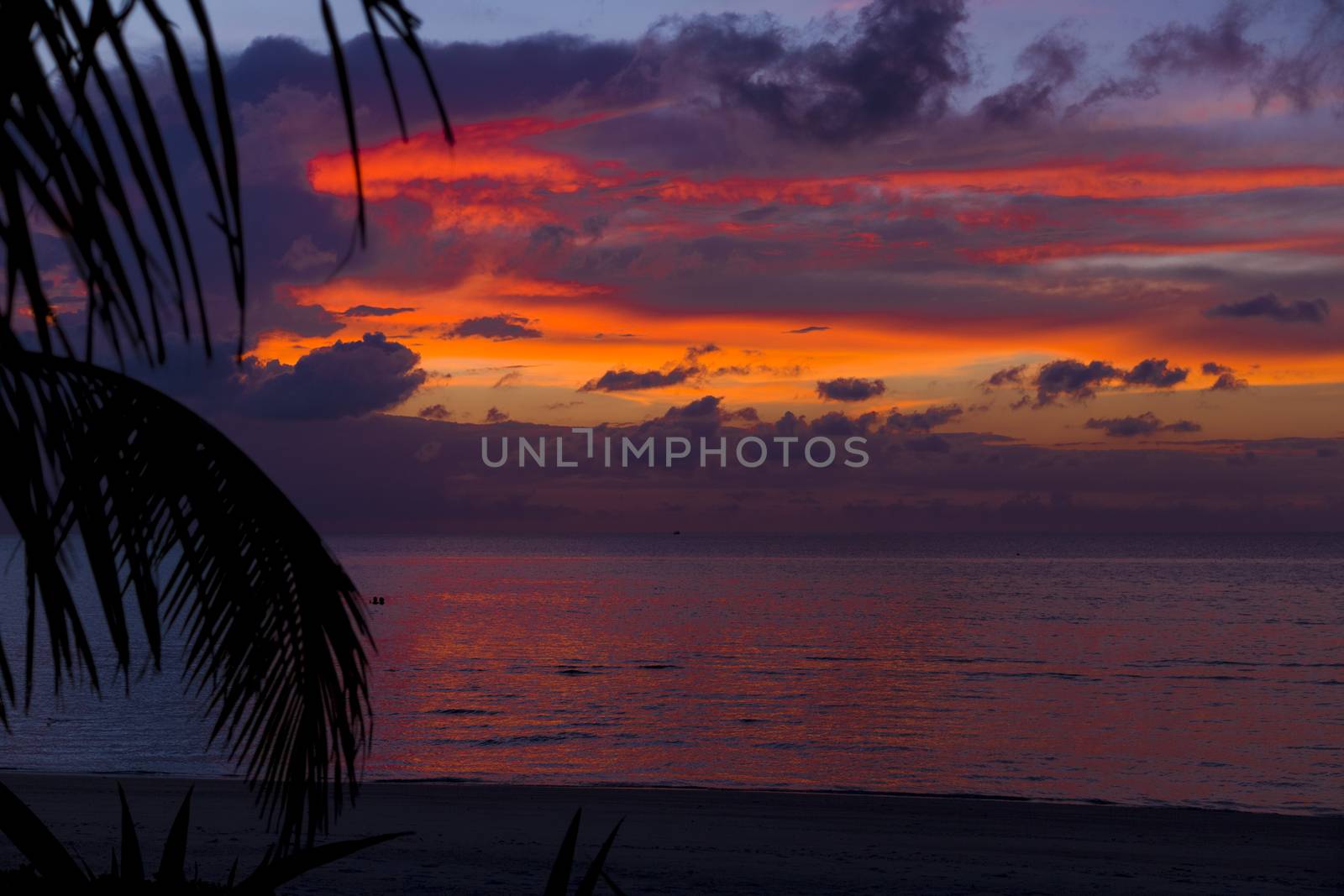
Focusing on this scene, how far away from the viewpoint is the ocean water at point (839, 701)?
23797 millimetres

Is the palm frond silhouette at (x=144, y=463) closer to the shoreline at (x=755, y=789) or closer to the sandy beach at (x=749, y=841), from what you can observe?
the sandy beach at (x=749, y=841)

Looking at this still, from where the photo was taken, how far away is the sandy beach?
12625 millimetres

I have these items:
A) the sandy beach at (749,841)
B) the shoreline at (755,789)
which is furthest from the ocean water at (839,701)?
the sandy beach at (749,841)

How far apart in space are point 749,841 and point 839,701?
1958 centimetres

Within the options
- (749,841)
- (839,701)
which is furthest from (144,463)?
(839,701)

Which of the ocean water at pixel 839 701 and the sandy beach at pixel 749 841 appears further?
the ocean water at pixel 839 701

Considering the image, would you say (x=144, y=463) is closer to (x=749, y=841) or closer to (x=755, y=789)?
(x=749, y=841)

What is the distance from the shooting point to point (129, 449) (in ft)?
13.9

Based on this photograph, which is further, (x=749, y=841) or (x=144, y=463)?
(x=749, y=841)

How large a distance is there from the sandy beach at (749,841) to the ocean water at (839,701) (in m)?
3.01

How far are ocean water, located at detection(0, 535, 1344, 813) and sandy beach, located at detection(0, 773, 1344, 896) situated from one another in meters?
3.01

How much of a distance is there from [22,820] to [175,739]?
26.8 meters

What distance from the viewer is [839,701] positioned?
34062mm

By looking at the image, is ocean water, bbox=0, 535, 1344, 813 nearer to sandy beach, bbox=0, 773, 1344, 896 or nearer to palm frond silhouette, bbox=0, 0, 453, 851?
sandy beach, bbox=0, 773, 1344, 896
